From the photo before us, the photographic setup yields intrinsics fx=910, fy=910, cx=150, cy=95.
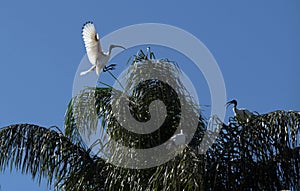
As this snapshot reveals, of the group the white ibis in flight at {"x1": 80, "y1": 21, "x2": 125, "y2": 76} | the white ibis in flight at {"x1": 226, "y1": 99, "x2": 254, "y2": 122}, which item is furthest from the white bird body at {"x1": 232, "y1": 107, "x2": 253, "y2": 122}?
the white ibis in flight at {"x1": 80, "y1": 21, "x2": 125, "y2": 76}

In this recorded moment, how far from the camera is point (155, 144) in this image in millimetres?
9117

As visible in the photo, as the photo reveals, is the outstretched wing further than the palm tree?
Yes

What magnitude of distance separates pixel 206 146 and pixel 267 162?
611 millimetres

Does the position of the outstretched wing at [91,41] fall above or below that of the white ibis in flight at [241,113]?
above

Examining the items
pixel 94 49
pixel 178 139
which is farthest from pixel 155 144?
Result: pixel 94 49

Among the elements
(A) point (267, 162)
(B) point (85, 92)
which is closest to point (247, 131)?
(A) point (267, 162)

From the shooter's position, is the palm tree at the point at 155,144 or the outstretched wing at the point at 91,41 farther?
the outstretched wing at the point at 91,41

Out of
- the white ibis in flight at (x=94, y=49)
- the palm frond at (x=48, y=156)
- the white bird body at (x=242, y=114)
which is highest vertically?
the white ibis in flight at (x=94, y=49)

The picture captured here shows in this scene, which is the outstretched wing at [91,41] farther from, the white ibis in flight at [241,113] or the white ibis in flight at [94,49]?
the white ibis in flight at [241,113]

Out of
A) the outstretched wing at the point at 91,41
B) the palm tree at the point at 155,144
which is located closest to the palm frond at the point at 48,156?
the palm tree at the point at 155,144

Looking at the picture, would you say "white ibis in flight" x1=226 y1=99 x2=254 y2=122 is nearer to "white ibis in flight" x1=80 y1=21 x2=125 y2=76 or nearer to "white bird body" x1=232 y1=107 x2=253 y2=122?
"white bird body" x1=232 y1=107 x2=253 y2=122

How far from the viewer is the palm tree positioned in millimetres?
8445

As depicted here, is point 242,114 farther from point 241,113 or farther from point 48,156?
point 48,156

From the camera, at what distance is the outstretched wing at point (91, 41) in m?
10.2
